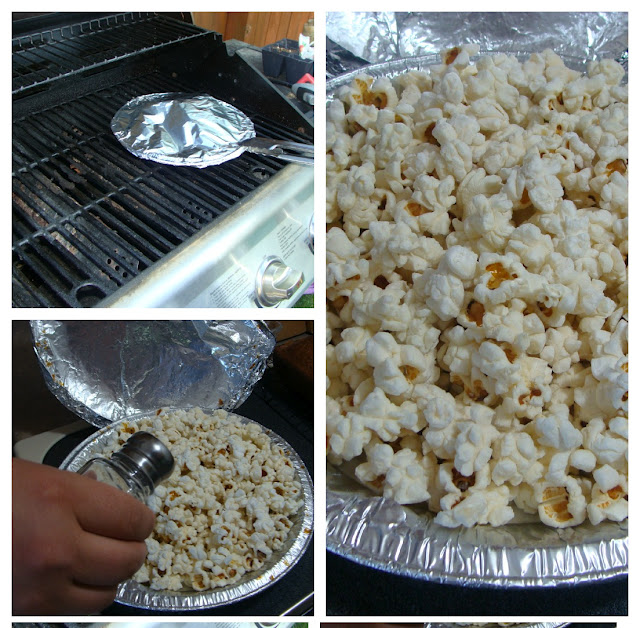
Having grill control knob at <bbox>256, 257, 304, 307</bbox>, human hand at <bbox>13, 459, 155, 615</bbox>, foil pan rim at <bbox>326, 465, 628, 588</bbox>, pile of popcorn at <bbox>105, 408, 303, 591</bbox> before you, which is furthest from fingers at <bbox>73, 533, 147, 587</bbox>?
grill control knob at <bbox>256, 257, 304, 307</bbox>

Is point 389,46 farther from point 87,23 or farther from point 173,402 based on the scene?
point 173,402

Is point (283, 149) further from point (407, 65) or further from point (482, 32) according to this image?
point (482, 32)

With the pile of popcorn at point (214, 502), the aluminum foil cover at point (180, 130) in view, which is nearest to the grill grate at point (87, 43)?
the aluminum foil cover at point (180, 130)

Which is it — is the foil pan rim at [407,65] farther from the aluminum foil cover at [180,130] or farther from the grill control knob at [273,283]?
the grill control knob at [273,283]

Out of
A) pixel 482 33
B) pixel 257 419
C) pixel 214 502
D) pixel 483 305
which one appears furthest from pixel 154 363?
pixel 482 33

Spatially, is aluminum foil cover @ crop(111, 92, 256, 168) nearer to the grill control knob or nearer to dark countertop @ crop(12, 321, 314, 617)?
the grill control knob

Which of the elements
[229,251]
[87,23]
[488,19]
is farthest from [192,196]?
[488,19]
